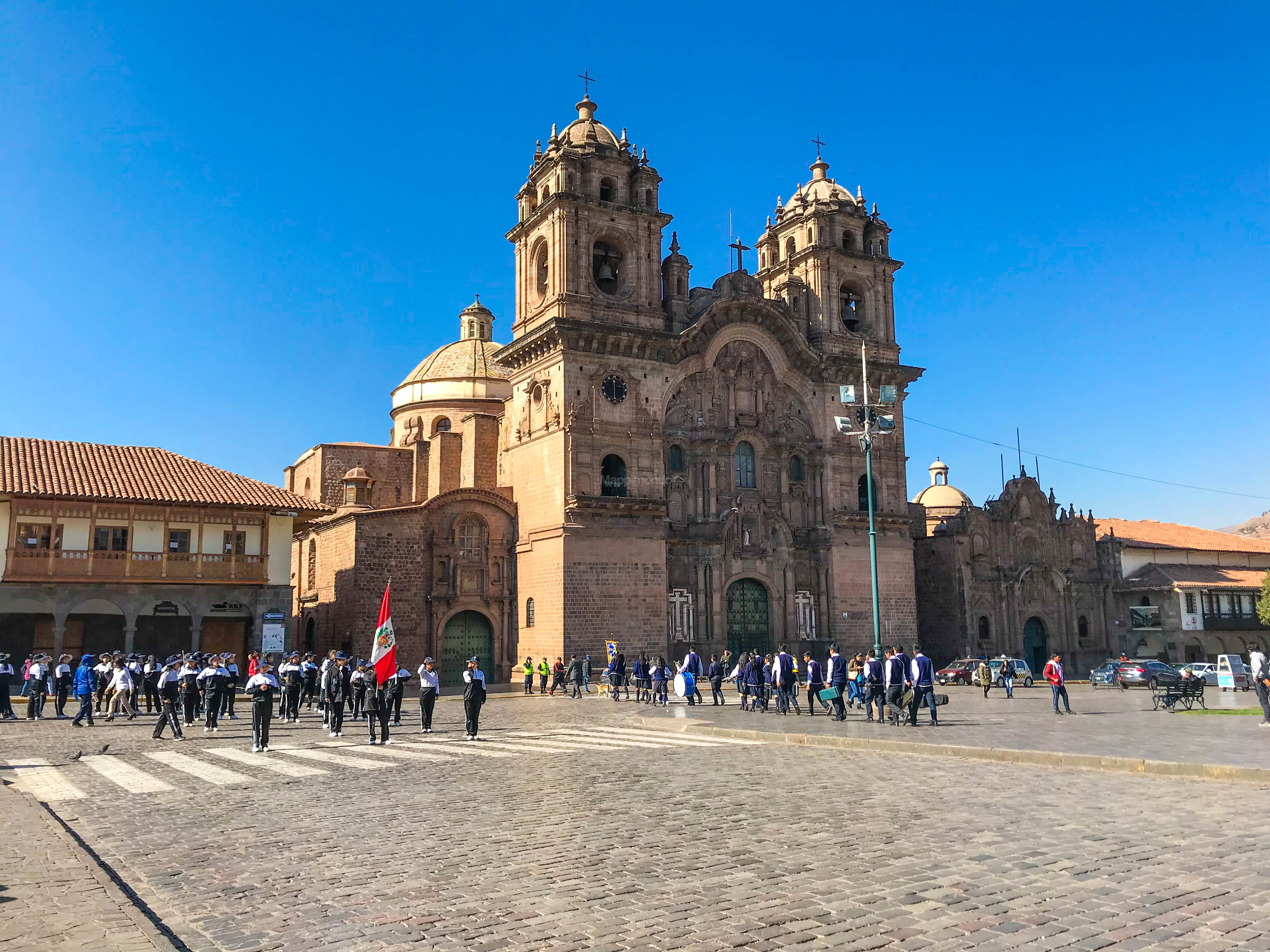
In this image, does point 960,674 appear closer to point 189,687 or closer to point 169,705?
A: point 189,687

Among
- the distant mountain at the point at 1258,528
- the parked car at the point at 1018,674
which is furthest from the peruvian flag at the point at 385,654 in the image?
the distant mountain at the point at 1258,528

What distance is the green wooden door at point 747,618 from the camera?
41.4 m

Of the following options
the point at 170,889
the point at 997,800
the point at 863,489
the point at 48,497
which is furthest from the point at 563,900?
the point at 863,489

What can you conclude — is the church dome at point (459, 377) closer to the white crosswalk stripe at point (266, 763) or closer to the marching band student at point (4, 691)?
the marching band student at point (4, 691)

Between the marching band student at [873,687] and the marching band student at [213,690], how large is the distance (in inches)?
552

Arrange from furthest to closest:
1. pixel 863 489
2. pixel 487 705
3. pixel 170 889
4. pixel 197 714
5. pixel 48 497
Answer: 1. pixel 863 489
2. pixel 48 497
3. pixel 487 705
4. pixel 197 714
5. pixel 170 889

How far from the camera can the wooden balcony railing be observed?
32406 millimetres

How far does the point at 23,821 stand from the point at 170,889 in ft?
10.4

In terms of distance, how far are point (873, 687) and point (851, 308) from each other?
28.9m

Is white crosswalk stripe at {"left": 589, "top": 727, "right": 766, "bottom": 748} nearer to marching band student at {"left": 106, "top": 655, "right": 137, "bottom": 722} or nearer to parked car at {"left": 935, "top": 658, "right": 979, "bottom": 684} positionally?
marching band student at {"left": 106, "top": 655, "right": 137, "bottom": 722}

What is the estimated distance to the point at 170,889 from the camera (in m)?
7.80

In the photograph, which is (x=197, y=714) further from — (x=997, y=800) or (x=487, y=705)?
(x=997, y=800)

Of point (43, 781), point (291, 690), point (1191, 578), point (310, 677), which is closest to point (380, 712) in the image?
point (43, 781)

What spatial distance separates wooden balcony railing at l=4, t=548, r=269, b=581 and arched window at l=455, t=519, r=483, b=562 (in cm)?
731
